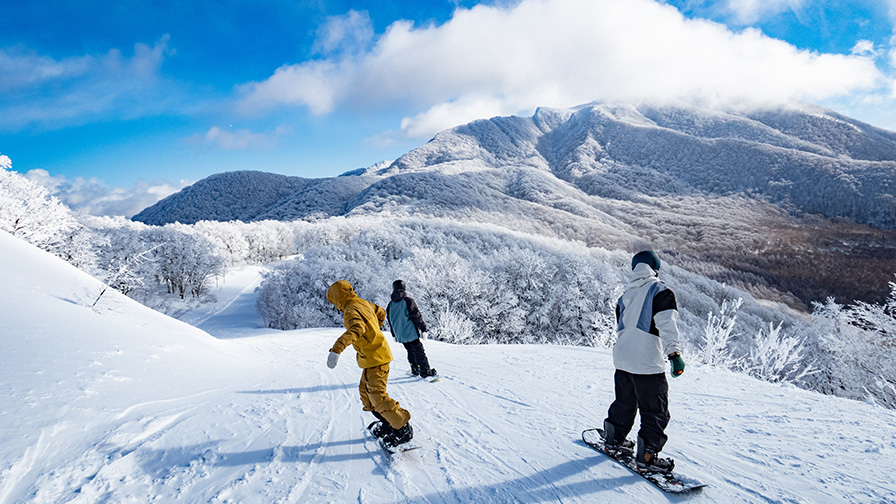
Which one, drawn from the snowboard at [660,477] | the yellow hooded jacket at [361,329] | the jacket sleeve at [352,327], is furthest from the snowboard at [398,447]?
the snowboard at [660,477]

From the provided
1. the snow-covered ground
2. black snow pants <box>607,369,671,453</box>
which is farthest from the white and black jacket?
the snow-covered ground

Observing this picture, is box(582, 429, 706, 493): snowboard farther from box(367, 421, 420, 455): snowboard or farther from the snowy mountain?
the snowy mountain

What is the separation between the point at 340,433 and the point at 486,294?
80.3 ft

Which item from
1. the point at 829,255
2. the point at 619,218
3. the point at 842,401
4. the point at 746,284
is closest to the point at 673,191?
the point at 619,218

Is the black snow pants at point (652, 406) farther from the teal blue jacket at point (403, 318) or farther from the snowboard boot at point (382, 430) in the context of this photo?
the teal blue jacket at point (403, 318)

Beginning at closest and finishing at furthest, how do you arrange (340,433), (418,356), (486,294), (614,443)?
(614,443), (340,433), (418,356), (486,294)

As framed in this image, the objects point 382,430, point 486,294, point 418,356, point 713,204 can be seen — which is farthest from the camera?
point 713,204

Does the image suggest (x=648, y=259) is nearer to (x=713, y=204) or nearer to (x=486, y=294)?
(x=486, y=294)

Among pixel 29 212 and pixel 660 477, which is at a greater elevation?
pixel 29 212

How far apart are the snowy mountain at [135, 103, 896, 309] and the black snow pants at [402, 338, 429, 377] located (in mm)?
75118

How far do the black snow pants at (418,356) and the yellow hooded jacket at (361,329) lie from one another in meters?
2.64

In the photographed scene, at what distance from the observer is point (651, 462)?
3.29 meters

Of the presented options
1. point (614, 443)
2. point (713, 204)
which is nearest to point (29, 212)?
point (614, 443)

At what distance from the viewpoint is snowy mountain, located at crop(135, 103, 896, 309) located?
247 feet
